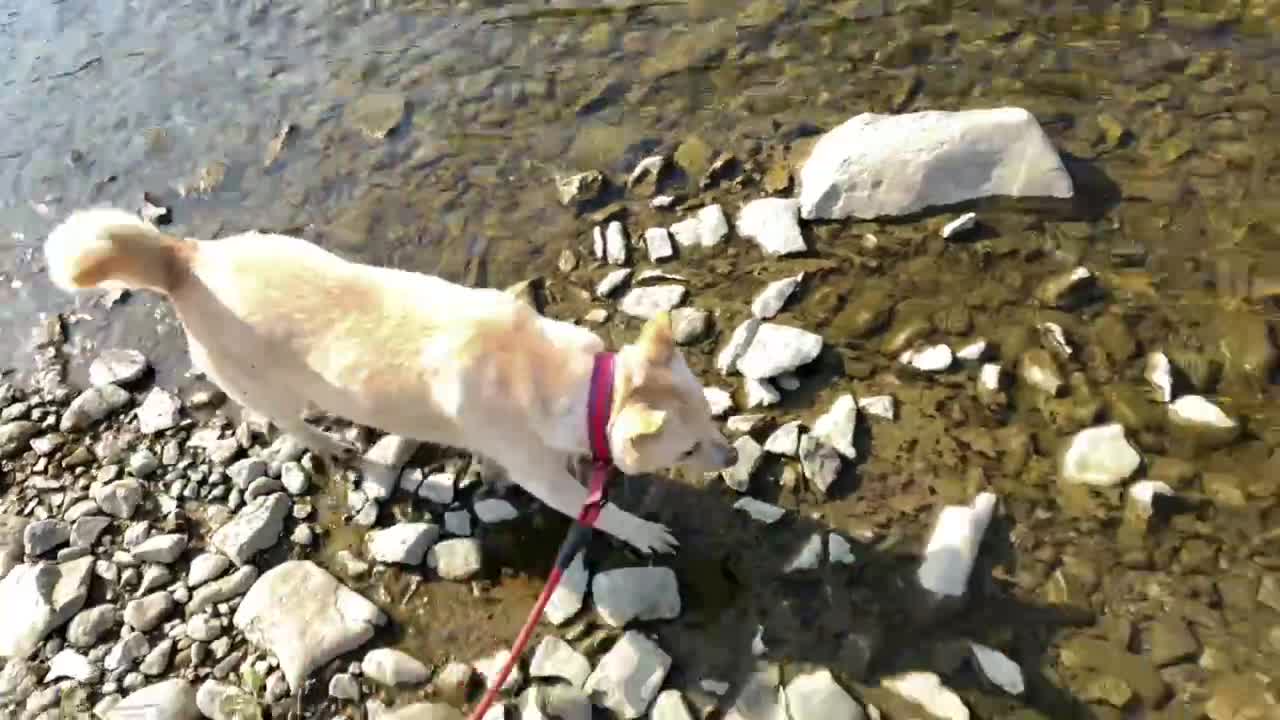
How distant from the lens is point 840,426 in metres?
4.91

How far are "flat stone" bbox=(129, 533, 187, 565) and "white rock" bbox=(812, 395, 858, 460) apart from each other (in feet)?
11.8

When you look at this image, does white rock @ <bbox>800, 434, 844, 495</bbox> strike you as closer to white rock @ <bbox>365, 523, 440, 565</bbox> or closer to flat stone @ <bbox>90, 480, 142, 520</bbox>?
white rock @ <bbox>365, 523, 440, 565</bbox>

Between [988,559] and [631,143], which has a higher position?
[631,143]

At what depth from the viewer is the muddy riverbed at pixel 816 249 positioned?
4.26m

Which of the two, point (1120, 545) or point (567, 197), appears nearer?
point (1120, 545)

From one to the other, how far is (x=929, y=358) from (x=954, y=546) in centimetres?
121

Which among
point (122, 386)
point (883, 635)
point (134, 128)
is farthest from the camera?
point (134, 128)

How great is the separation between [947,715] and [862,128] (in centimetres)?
392

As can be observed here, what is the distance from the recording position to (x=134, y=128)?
8.14 meters

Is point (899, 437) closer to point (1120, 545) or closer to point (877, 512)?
point (877, 512)

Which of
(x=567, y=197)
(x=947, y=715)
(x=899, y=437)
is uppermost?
(x=567, y=197)

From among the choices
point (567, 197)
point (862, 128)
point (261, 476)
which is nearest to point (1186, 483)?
point (862, 128)

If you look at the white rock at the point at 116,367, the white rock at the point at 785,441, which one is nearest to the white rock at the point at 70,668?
the white rock at the point at 116,367

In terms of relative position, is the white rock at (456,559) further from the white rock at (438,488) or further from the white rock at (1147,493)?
the white rock at (1147,493)
